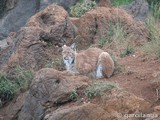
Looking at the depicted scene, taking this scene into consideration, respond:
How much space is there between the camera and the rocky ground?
9961 mm

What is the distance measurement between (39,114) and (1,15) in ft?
44.0

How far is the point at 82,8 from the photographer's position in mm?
20375

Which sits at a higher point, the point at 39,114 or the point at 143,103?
the point at 143,103

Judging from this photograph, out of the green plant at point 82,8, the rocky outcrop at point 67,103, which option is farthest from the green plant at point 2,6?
the rocky outcrop at point 67,103

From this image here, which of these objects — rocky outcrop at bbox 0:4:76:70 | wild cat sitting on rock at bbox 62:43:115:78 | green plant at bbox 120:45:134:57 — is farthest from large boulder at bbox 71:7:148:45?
wild cat sitting on rock at bbox 62:43:115:78

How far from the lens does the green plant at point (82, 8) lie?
2034cm

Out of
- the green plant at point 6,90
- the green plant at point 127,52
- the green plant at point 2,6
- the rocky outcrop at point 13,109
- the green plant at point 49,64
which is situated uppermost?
the green plant at point 2,6

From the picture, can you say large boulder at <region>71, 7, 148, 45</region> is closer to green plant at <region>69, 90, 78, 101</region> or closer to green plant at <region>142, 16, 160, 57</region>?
green plant at <region>142, 16, 160, 57</region>

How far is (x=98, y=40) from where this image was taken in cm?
1605

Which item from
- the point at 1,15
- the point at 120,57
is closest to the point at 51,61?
the point at 120,57

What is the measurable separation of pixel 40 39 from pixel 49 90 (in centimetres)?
376

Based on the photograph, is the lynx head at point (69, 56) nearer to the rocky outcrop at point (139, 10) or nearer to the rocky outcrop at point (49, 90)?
the rocky outcrop at point (49, 90)

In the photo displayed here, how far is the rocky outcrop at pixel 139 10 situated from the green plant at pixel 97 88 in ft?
29.5

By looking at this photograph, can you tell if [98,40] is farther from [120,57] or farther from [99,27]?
[120,57]
